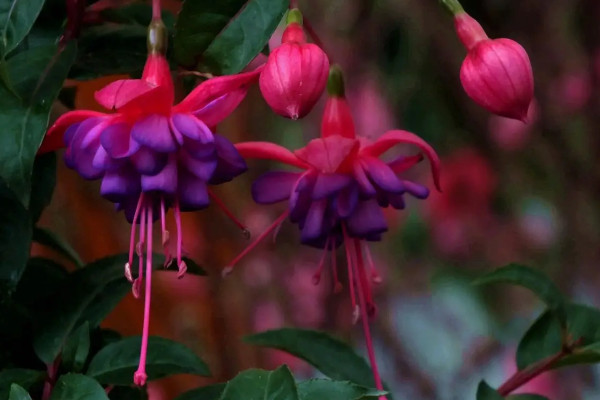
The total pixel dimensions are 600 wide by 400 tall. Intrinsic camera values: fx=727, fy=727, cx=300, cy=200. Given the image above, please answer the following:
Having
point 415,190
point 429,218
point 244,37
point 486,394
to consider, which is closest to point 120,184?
point 244,37

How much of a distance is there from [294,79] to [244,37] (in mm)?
68

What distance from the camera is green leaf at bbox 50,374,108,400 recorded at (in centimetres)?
49

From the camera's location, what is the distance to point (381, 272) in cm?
201

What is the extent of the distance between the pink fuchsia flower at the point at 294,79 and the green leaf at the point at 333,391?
0.61ft

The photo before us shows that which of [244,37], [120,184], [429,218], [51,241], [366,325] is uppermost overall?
[244,37]

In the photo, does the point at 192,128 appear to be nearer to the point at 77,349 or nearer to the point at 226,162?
the point at 226,162

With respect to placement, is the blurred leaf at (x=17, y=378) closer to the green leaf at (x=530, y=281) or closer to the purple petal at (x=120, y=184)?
the purple petal at (x=120, y=184)

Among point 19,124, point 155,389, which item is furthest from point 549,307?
point 155,389

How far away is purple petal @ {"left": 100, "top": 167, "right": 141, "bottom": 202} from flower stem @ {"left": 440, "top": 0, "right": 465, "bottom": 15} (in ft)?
0.94

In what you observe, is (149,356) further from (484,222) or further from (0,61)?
(484,222)

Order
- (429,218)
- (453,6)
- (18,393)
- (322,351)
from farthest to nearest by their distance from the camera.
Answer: (429,218) < (322,351) < (453,6) < (18,393)

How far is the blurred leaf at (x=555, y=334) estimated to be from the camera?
0.69 m

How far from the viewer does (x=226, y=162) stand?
53 cm

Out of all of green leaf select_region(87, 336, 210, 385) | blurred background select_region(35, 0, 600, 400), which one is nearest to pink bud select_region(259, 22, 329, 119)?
green leaf select_region(87, 336, 210, 385)
